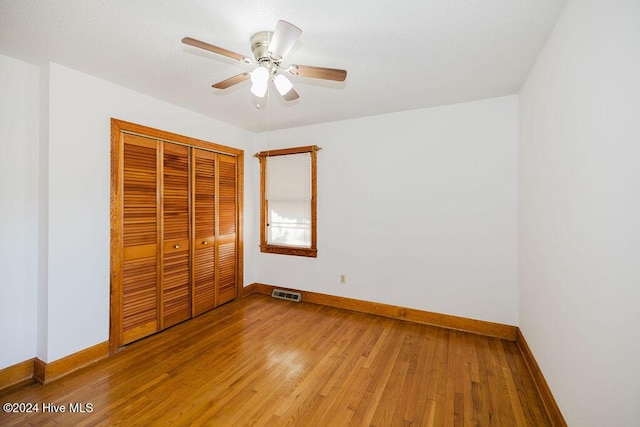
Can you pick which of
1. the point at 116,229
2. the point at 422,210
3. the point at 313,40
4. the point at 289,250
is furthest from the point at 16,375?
the point at 422,210

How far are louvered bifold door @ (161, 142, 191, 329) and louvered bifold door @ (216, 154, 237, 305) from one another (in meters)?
0.49

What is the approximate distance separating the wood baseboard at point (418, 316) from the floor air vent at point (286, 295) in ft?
0.22

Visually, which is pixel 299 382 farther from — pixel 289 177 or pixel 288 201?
pixel 289 177

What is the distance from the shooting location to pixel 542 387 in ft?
6.50

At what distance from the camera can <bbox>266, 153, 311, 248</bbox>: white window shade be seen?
4.01 meters

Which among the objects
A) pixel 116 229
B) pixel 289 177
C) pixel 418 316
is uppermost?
pixel 289 177

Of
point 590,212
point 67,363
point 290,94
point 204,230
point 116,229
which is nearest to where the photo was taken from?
point 590,212

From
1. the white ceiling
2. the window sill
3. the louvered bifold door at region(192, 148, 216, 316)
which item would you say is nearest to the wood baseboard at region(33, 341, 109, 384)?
the louvered bifold door at region(192, 148, 216, 316)

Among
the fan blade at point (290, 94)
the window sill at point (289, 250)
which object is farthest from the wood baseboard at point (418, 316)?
the fan blade at point (290, 94)

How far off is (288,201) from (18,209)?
2783 mm

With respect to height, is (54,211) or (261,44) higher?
(261,44)

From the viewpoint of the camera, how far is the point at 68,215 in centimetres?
234

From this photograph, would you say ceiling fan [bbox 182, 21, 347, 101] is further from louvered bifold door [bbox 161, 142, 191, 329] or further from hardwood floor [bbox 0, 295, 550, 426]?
hardwood floor [bbox 0, 295, 550, 426]

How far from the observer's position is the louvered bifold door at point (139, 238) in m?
2.74
